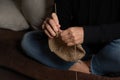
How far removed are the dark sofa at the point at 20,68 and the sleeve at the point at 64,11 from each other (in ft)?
0.85

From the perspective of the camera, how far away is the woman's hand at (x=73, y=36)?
3.79ft

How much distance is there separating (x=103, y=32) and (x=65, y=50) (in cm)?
19

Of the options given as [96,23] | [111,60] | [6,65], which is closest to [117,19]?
[96,23]

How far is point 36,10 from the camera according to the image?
5.10ft

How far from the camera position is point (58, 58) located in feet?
4.18

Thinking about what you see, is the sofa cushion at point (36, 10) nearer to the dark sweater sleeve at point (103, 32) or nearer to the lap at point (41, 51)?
the lap at point (41, 51)

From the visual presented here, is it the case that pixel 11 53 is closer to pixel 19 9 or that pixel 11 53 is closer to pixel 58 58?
pixel 58 58

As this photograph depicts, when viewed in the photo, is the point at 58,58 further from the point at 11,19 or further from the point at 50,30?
the point at 11,19

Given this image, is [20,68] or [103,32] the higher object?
[103,32]

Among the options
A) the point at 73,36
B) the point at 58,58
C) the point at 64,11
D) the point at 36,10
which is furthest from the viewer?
→ the point at 36,10

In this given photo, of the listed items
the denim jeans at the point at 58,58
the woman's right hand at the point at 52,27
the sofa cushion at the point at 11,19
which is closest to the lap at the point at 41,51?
the denim jeans at the point at 58,58

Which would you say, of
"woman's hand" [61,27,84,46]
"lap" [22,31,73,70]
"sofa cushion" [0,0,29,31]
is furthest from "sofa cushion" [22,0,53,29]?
"woman's hand" [61,27,84,46]

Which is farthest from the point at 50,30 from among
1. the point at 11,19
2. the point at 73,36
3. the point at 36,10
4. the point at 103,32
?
the point at 11,19

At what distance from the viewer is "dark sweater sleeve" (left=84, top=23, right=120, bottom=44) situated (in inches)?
46.3
